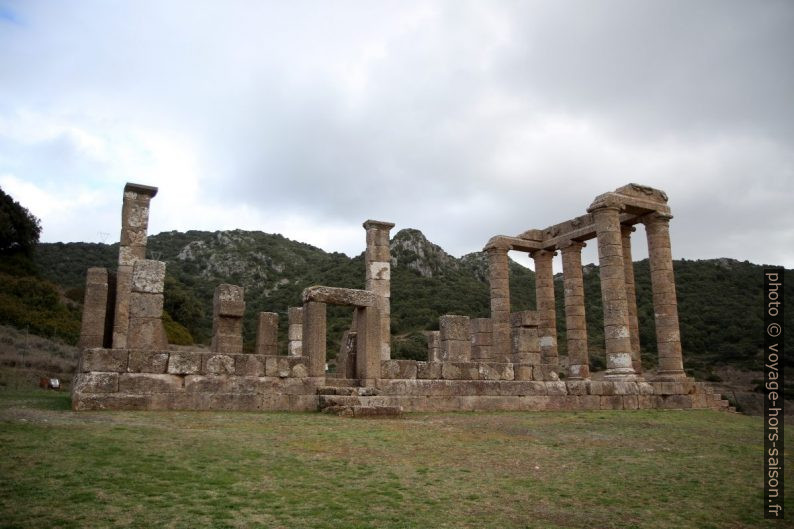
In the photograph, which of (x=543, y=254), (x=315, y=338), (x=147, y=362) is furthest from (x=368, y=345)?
(x=543, y=254)

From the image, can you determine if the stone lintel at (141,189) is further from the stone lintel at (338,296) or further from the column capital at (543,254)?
the column capital at (543,254)

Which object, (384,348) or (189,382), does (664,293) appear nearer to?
(384,348)

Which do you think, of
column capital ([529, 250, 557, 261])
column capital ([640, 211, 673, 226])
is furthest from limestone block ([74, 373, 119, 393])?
column capital ([640, 211, 673, 226])

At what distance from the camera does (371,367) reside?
1380cm

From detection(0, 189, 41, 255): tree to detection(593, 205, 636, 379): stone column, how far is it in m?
35.6

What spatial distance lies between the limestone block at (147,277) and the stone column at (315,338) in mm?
3204

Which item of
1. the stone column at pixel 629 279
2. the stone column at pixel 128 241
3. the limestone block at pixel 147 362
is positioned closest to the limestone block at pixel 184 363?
the limestone block at pixel 147 362

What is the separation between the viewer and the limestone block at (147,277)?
41.9 feet

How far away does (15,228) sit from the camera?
3878 centimetres

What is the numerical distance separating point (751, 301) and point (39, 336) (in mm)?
42035

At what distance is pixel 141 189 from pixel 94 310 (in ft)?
11.8

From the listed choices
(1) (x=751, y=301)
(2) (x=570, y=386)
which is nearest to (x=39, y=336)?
(2) (x=570, y=386)

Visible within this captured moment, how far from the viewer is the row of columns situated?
19.4 meters

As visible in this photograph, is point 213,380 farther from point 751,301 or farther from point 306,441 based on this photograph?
point 751,301
